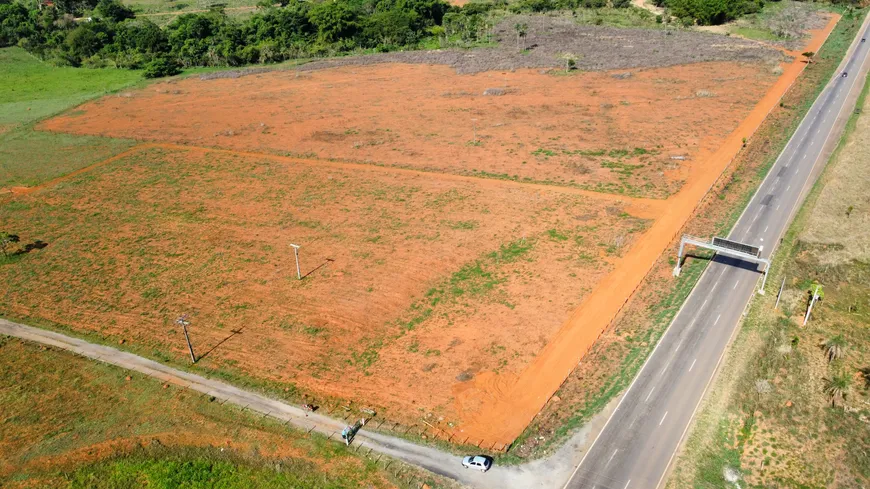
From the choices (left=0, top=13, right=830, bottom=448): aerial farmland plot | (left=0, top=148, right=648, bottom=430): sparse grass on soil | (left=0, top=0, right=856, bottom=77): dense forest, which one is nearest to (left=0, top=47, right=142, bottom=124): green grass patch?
(left=0, top=0, right=856, bottom=77): dense forest

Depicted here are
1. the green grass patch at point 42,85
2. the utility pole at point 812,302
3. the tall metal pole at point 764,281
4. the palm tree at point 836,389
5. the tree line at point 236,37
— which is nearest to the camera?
the palm tree at point 836,389

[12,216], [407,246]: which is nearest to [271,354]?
[407,246]

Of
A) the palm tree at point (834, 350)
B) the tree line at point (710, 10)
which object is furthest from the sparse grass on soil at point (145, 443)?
the tree line at point (710, 10)

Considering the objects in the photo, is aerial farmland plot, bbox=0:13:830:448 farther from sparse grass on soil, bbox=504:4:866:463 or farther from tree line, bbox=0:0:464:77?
tree line, bbox=0:0:464:77

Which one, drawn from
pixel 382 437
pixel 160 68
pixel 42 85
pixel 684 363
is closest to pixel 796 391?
pixel 684 363

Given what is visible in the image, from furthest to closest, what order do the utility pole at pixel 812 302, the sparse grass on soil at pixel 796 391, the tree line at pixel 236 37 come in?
the tree line at pixel 236 37
the utility pole at pixel 812 302
the sparse grass on soil at pixel 796 391

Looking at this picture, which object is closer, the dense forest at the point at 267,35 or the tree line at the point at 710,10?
the dense forest at the point at 267,35

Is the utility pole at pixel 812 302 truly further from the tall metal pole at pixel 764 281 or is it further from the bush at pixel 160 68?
the bush at pixel 160 68
